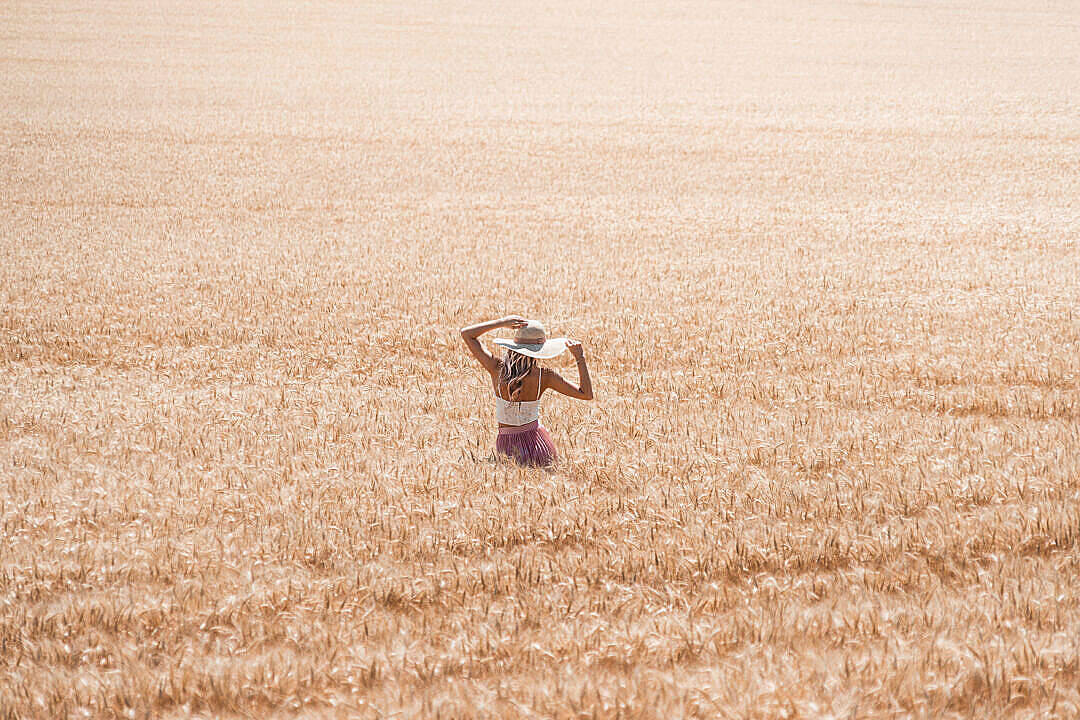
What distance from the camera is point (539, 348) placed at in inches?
206

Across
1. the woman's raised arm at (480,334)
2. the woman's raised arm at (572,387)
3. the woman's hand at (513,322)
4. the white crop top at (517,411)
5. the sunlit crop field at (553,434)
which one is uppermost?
the woman's hand at (513,322)

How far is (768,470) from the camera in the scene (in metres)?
5.54

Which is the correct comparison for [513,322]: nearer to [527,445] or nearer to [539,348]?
[539,348]

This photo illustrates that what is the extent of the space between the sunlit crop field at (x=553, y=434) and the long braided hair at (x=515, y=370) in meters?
0.43

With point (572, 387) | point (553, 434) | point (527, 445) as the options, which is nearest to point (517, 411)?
point (527, 445)

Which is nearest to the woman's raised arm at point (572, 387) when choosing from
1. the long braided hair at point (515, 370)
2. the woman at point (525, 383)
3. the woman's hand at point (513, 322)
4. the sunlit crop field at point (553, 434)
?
the woman at point (525, 383)

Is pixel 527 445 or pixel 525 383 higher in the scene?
pixel 525 383

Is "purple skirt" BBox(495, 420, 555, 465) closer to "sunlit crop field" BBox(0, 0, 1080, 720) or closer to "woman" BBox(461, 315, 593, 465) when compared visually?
"woman" BBox(461, 315, 593, 465)

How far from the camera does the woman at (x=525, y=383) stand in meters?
5.25

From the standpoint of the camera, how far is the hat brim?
5160 millimetres

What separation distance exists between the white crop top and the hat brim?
0.35 meters

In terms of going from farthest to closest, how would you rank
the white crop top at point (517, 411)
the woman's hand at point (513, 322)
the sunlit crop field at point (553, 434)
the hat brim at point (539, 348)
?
the white crop top at point (517, 411) → the woman's hand at point (513, 322) → the hat brim at point (539, 348) → the sunlit crop field at point (553, 434)

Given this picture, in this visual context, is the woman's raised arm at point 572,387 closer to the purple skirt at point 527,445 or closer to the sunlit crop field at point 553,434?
the purple skirt at point 527,445

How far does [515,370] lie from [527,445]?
1.39 feet
